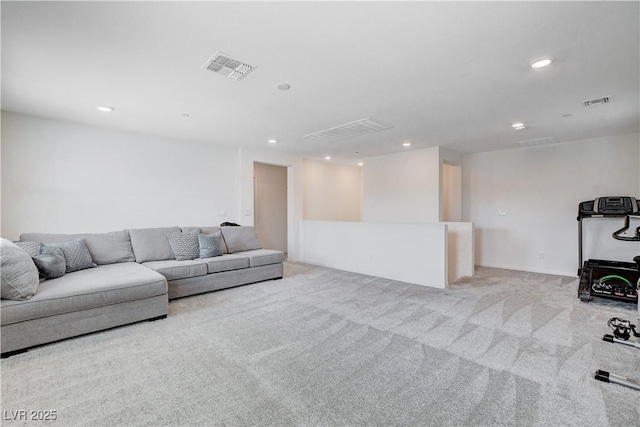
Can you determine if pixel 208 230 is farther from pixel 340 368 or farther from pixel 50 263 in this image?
pixel 340 368

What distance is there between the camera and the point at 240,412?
5.50 ft

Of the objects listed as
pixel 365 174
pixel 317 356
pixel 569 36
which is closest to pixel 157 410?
pixel 317 356

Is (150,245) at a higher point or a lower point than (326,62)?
lower

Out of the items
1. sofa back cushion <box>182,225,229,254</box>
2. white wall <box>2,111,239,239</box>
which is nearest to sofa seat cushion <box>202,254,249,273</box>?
sofa back cushion <box>182,225,229,254</box>

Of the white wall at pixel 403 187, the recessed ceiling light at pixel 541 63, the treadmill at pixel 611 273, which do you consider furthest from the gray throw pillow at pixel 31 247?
the treadmill at pixel 611 273

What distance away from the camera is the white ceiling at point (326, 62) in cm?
182

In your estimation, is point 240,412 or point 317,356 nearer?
point 240,412

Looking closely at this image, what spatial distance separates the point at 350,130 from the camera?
4.47 m

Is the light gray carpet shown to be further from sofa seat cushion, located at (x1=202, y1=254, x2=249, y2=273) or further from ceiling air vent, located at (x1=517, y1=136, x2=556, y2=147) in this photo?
ceiling air vent, located at (x1=517, y1=136, x2=556, y2=147)

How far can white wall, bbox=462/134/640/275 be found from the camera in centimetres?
479

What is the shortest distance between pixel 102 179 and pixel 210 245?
1.84m

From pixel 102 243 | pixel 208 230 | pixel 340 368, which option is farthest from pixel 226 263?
pixel 340 368

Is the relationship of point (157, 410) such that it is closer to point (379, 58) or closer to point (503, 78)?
point (379, 58)

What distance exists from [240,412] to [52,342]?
6.74ft
